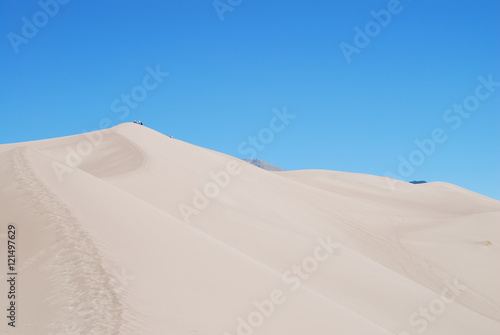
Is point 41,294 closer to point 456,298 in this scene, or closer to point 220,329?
point 220,329

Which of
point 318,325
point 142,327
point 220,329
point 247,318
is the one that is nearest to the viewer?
point 142,327

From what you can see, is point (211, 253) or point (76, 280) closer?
point (76, 280)

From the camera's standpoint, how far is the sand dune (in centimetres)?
675

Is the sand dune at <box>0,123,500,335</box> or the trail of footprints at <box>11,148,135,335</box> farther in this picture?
the sand dune at <box>0,123,500,335</box>

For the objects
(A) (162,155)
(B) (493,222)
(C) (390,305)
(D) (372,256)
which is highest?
(A) (162,155)

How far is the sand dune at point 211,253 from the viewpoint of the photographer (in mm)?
6746

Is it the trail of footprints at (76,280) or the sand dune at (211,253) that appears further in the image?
the sand dune at (211,253)

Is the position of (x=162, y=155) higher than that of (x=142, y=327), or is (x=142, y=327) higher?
(x=162, y=155)

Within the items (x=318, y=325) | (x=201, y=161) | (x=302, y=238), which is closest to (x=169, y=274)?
(x=318, y=325)

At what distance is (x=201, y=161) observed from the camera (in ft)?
89.9

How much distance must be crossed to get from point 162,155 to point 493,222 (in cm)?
2194

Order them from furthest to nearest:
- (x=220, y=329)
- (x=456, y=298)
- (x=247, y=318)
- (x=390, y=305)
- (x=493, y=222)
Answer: (x=493, y=222) → (x=456, y=298) → (x=390, y=305) → (x=247, y=318) → (x=220, y=329)

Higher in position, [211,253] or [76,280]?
[211,253]

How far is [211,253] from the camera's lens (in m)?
9.95
